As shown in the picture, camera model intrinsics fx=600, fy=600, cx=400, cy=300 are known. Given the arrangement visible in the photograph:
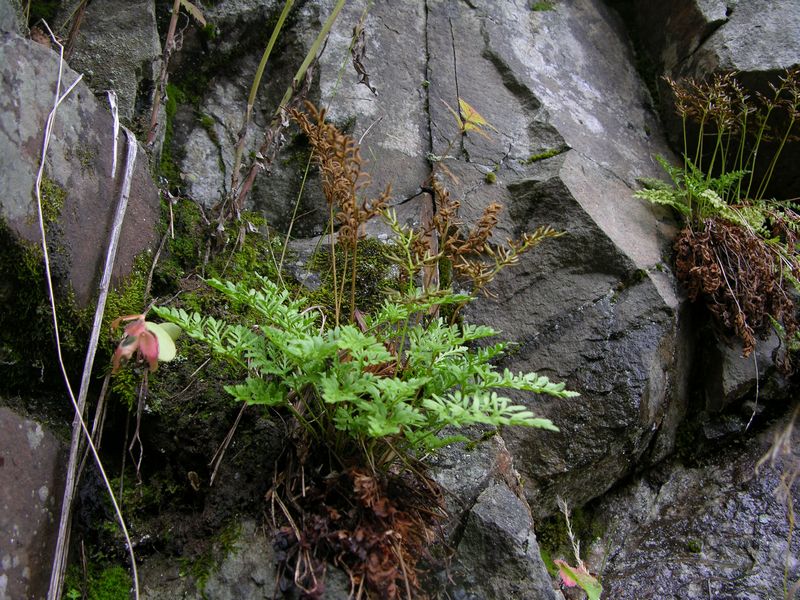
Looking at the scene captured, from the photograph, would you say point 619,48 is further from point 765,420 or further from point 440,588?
point 440,588

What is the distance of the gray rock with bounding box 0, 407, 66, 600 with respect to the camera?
5.72ft

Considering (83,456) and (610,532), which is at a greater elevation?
(83,456)

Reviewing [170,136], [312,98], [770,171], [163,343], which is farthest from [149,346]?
[770,171]

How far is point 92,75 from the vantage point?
2820 mm

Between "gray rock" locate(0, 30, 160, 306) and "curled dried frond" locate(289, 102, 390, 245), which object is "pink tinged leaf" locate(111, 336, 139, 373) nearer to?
"gray rock" locate(0, 30, 160, 306)

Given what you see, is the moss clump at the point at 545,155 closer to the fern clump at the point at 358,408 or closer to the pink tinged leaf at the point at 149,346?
the fern clump at the point at 358,408

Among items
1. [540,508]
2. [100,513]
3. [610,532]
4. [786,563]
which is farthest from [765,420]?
[100,513]

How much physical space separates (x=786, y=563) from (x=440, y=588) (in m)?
1.57

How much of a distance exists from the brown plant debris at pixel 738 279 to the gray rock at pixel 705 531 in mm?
592

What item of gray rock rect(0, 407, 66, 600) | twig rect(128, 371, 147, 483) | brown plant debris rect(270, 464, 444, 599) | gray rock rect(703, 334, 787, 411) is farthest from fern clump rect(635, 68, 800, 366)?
gray rock rect(0, 407, 66, 600)

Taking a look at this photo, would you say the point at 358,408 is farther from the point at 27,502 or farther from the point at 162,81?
the point at 162,81

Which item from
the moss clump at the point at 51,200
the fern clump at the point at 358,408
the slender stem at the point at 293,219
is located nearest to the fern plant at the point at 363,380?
the fern clump at the point at 358,408

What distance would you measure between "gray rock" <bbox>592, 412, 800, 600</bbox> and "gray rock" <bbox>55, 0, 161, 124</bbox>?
2999 millimetres

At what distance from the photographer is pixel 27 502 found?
1.83 meters
